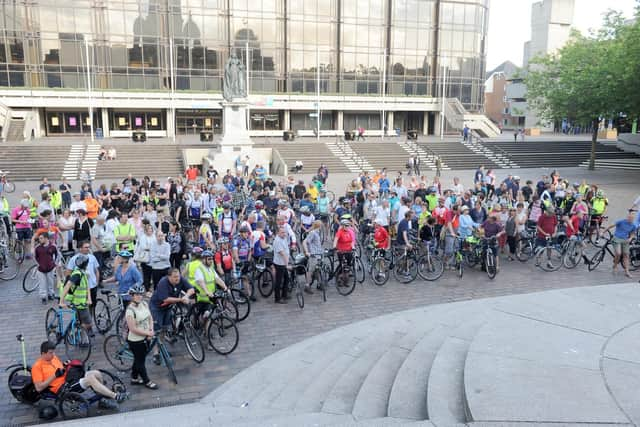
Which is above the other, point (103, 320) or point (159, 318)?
point (159, 318)

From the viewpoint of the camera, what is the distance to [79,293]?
8.80 metres

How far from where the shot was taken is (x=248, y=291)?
11.8 m

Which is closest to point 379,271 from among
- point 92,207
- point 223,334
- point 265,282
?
point 265,282

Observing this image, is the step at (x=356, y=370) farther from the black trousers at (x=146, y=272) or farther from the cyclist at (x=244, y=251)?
the black trousers at (x=146, y=272)

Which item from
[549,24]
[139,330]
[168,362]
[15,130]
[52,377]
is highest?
[549,24]

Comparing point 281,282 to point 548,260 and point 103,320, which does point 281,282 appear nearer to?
point 103,320

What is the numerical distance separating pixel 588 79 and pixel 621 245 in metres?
25.7

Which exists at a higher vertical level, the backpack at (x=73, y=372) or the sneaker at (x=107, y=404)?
the backpack at (x=73, y=372)

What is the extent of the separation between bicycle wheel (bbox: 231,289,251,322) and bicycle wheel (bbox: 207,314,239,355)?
884mm

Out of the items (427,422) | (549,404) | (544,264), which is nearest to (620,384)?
(549,404)

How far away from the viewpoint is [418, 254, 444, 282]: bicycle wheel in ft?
43.7

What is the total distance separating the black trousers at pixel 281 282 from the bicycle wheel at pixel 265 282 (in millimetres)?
520

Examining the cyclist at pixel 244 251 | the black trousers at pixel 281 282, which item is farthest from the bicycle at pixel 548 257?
the cyclist at pixel 244 251

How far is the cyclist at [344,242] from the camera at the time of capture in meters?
12.1
